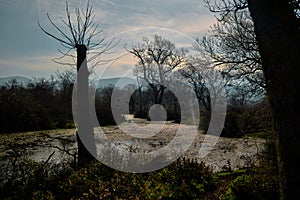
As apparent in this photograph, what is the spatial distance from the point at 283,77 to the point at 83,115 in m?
6.85

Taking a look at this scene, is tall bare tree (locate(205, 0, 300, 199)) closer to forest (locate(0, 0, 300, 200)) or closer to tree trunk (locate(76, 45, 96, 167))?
forest (locate(0, 0, 300, 200))

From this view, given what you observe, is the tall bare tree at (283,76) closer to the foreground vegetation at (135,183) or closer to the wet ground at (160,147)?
the foreground vegetation at (135,183)

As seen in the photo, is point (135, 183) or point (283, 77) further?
point (135, 183)

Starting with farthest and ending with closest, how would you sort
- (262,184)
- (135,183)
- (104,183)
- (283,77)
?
1. (135,183)
2. (104,183)
3. (262,184)
4. (283,77)

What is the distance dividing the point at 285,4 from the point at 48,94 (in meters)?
32.3

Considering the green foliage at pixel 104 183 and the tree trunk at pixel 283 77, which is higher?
the tree trunk at pixel 283 77

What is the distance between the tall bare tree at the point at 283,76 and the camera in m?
2.18

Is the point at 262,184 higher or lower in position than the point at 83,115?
lower

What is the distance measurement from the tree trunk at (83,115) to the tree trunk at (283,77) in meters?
6.32

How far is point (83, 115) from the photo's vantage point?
8.33 meters

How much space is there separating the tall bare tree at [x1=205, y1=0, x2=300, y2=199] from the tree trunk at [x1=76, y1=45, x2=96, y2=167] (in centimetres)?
631

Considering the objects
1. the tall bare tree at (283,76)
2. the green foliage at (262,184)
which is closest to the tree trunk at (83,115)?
the green foliage at (262,184)

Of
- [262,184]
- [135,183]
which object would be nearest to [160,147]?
[135,183]

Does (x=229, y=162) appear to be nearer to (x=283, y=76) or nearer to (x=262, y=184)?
(x=262, y=184)
